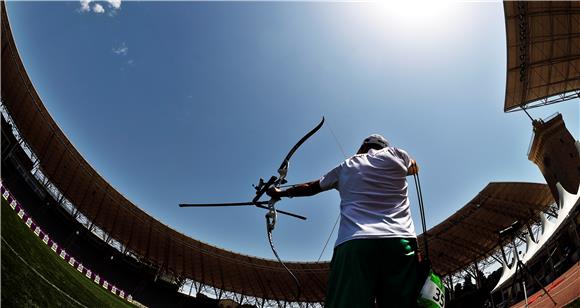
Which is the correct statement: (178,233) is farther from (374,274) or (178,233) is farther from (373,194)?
(374,274)

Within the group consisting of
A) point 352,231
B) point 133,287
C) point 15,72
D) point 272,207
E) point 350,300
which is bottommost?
point 350,300

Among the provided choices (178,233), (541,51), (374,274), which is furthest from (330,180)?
(178,233)

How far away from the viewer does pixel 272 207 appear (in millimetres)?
3848

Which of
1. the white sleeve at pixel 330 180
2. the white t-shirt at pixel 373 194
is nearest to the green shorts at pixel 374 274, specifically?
the white t-shirt at pixel 373 194

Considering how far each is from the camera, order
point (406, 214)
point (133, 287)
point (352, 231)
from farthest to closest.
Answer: point (133, 287), point (406, 214), point (352, 231)

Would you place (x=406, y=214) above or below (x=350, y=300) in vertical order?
above

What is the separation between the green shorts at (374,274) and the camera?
2.12m

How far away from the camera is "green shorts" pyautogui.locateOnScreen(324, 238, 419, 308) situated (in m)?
2.12

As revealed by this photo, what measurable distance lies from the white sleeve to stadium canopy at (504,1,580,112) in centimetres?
2146

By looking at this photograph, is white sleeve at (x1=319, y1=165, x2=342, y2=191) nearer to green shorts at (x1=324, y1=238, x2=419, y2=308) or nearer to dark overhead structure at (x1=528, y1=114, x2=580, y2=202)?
green shorts at (x1=324, y1=238, x2=419, y2=308)

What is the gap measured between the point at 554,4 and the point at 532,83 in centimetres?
539

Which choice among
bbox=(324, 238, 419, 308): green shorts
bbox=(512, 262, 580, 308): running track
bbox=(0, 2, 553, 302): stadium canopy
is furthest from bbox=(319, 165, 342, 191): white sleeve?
bbox=(0, 2, 553, 302): stadium canopy

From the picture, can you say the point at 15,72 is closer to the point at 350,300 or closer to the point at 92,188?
the point at 92,188

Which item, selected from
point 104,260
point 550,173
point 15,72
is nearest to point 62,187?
point 104,260
